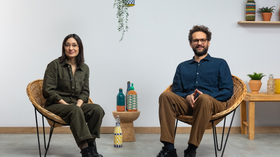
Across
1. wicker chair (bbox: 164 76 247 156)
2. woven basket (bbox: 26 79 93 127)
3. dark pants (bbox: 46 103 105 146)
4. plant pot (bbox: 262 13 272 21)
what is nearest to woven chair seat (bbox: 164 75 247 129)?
wicker chair (bbox: 164 76 247 156)

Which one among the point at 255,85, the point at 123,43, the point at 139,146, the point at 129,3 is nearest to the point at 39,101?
the point at 139,146

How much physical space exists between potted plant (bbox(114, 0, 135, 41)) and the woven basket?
1176 millimetres

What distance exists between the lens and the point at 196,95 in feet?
8.09

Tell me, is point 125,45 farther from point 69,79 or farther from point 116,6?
point 69,79

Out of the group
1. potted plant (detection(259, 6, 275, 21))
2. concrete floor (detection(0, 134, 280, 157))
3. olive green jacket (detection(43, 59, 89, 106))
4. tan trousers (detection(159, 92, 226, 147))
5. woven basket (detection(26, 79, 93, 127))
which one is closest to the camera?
tan trousers (detection(159, 92, 226, 147))

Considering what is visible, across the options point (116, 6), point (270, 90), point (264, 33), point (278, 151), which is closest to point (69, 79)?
point (116, 6)

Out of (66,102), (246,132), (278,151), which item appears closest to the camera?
(66,102)

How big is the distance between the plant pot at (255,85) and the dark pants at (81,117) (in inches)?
73.6

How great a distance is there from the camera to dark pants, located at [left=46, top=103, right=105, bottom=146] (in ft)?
6.95

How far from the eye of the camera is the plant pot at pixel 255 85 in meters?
3.26

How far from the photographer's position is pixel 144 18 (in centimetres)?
347

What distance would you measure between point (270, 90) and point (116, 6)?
2.02 metres

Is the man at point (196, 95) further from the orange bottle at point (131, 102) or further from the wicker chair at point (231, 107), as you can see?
the orange bottle at point (131, 102)

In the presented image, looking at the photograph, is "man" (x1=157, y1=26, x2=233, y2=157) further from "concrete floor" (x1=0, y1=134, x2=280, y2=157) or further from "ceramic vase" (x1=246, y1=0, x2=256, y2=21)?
"ceramic vase" (x1=246, y1=0, x2=256, y2=21)
